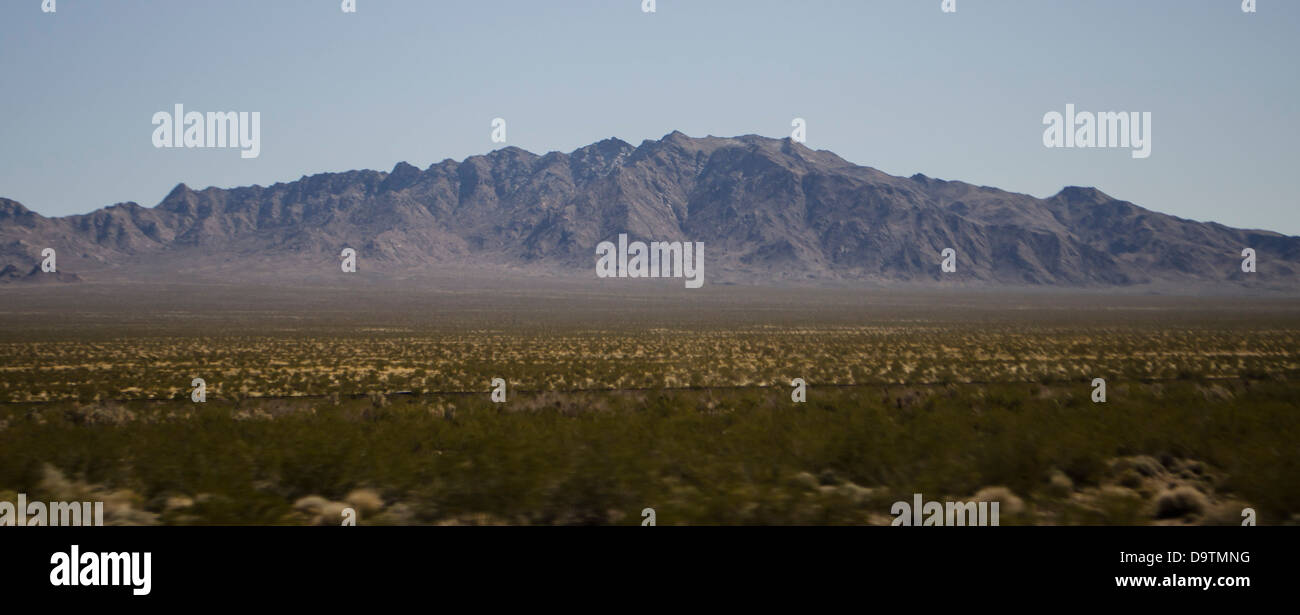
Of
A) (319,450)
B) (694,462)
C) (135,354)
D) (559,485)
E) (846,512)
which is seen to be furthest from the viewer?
(135,354)

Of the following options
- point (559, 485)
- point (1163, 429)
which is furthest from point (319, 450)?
point (1163, 429)

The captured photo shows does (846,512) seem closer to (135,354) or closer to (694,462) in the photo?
(694,462)

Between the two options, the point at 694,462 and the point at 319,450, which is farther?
the point at 319,450

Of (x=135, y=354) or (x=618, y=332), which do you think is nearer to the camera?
(x=135, y=354)

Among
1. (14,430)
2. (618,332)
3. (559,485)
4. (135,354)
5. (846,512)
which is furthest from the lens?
(618,332)
